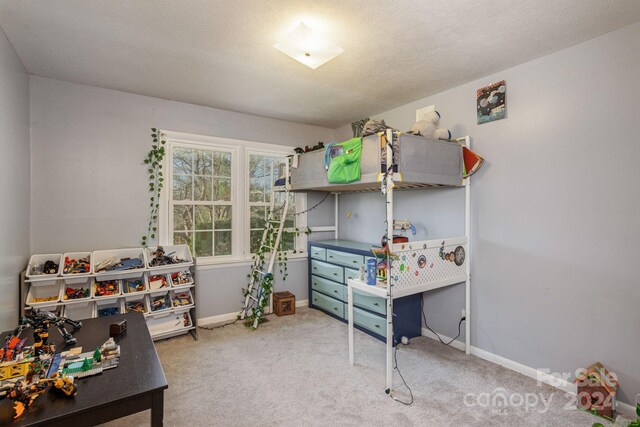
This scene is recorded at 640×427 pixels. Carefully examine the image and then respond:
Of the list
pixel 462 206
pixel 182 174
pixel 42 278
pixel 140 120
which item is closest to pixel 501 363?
pixel 462 206

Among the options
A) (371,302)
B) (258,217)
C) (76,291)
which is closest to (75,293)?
(76,291)

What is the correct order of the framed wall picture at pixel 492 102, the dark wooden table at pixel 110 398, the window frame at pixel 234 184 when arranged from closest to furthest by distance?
the dark wooden table at pixel 110 398 → the framed wall picture at pixel 492 102 → the window frame at pixel 234 184

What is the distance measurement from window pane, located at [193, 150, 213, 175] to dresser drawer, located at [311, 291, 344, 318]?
213 centimetres

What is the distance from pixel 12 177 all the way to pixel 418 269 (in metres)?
3.25

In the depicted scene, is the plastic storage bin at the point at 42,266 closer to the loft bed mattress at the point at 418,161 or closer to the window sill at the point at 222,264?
the window sill at the point at 222,264

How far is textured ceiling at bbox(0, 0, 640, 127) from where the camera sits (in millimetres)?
1894

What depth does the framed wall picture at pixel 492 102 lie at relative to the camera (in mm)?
2715

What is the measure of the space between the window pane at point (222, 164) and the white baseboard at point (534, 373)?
10.4 ft

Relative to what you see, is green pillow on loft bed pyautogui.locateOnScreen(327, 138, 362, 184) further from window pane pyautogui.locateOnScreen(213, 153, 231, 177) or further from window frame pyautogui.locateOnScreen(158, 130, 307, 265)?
window pane pyautogui.locateOnScreen(213, 153, 231, 177)

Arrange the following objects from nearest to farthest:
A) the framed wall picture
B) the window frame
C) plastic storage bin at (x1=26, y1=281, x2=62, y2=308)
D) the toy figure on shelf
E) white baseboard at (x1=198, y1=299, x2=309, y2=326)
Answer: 1. the toy figure on shelf
2. plastic storage bin at (x1=26, y1=281, x2=62, y2=308)
3. the framed wall picture
4. the window frame
5. white baseboard at (x1=198, y1=299, x2=309, y2=326)

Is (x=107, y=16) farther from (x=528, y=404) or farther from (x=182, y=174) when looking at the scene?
(x=528, y=404)

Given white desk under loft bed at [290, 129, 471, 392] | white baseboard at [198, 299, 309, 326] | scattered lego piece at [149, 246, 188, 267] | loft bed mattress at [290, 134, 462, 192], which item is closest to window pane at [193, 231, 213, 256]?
scattered lego piece at [149, 246, 188, 267]

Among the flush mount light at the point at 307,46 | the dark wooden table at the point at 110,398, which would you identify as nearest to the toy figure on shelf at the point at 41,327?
the dark wooden table at the point at 110,398

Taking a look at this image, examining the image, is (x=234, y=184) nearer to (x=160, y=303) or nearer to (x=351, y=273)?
(x=160, y=303)
